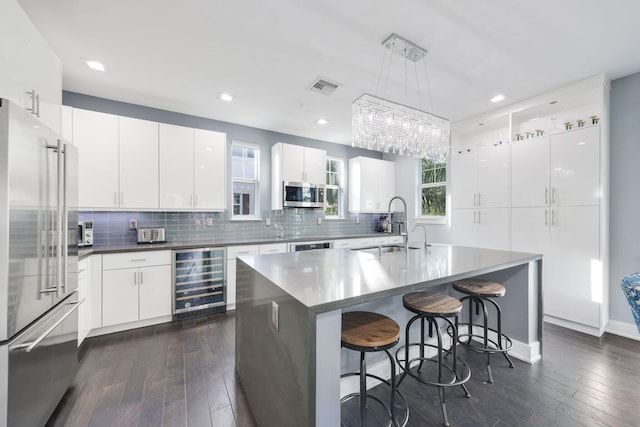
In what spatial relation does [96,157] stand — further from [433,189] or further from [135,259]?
[433,189]

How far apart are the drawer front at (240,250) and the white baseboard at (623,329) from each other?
4231 millimetres

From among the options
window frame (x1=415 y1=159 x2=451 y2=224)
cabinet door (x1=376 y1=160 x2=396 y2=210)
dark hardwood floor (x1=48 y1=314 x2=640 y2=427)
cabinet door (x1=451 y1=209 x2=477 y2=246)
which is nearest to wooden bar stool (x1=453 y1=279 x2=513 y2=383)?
dark hardwood floor (x1=48 y1=314 x2=640 y2=427)

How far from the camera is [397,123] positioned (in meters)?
2.41

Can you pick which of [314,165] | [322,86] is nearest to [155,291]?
[314,165]

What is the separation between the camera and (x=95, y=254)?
2.70 meters

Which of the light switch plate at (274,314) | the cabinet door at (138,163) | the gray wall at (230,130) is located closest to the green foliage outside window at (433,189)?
the gray wall at (230,130)

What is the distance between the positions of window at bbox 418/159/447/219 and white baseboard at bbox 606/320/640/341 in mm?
2349

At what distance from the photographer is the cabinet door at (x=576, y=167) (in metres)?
2.81

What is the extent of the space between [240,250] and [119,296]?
1374 millimetres

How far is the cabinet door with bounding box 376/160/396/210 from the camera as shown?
17.5ft

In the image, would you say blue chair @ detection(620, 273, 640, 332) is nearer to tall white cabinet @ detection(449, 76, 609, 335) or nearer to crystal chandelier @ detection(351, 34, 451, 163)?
crystal chandelier @ detection(351, 34, 451, 163)

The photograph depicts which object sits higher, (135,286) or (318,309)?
(318,309)

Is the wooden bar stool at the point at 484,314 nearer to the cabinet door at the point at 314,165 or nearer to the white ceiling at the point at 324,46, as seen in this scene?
the white ceiling at the point at 324,46

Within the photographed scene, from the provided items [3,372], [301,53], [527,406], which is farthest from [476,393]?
[301,53]
